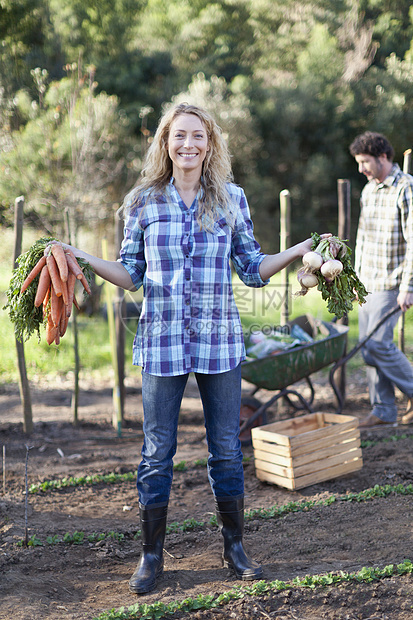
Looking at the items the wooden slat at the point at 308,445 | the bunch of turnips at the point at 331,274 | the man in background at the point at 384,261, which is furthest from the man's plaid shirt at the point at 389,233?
the bunch of turnips at the point at 331,274

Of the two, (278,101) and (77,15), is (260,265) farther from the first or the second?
(77,15)

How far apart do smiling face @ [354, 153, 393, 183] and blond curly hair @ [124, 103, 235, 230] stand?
6.93 feet

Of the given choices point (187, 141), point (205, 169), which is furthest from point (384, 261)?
point (187, 141)

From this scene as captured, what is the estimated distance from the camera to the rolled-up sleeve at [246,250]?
2.34m

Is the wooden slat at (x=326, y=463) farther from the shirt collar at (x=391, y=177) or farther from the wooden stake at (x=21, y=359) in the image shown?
the wooden stake at (x=21, y=359)

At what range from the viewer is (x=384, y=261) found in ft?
13.9

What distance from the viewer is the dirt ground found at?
7.19 feet

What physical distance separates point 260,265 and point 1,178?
22.0 ft

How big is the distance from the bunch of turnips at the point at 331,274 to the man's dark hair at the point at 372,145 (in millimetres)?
2031

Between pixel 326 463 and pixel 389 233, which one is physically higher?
pixel 389 233

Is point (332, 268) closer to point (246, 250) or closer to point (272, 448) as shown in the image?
point (246, 250)

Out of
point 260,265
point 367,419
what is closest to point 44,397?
point 367,419

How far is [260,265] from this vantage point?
2.32 metres

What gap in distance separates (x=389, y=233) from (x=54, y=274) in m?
2.86
